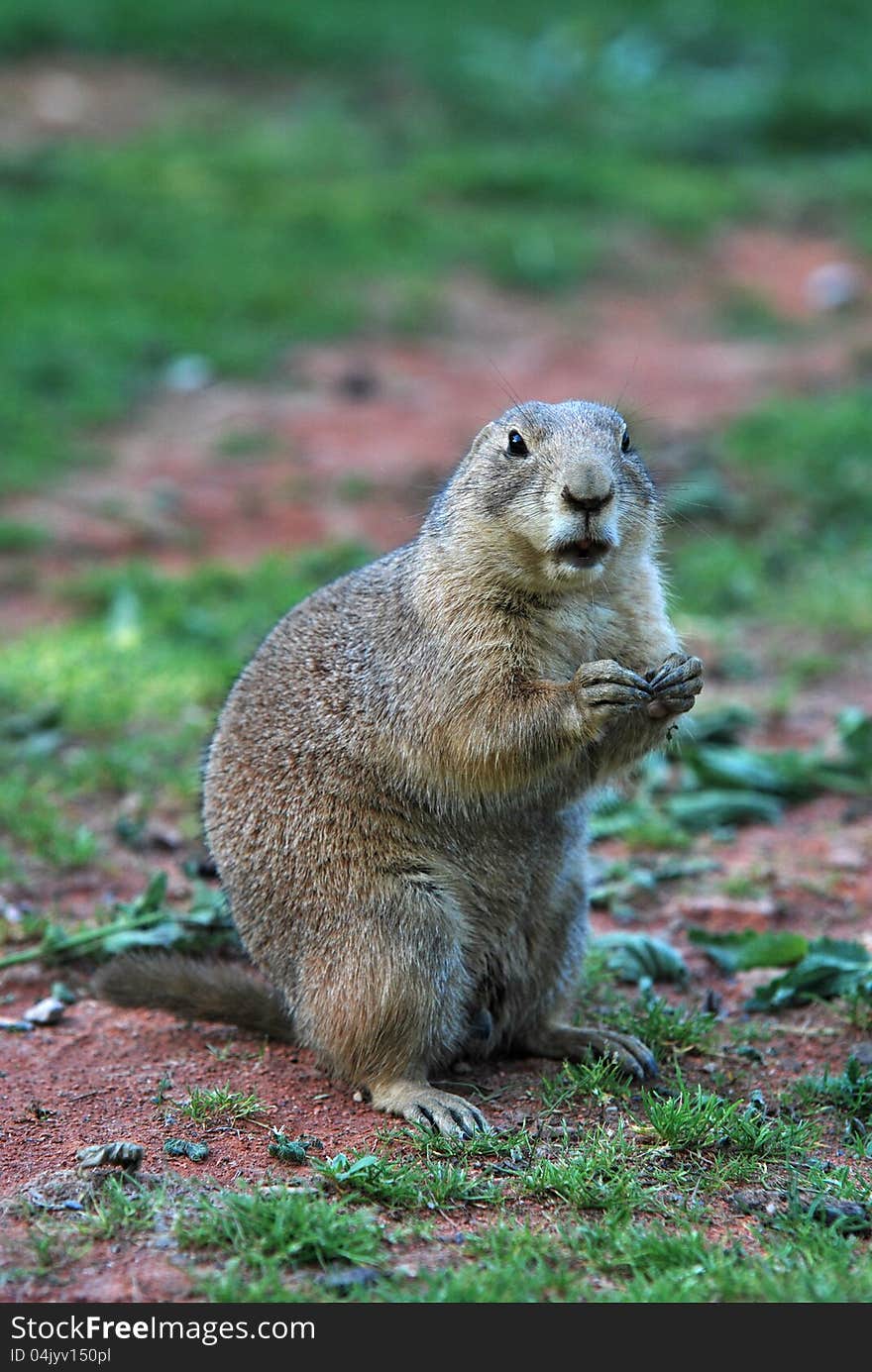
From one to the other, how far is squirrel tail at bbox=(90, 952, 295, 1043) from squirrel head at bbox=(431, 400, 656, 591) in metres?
1.20

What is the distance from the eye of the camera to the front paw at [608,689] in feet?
12.1

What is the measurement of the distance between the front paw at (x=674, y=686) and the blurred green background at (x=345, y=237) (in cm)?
209

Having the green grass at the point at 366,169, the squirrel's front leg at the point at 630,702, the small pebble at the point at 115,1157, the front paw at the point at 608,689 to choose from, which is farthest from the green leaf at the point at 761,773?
the green grass at the point at 366,169

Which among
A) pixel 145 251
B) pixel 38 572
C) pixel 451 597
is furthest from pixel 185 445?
pixel 451 597

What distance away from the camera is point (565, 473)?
370cm

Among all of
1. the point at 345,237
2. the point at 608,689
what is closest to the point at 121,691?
the point at 608,689

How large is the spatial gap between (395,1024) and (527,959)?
42 centimetres

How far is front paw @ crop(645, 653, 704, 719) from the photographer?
379cm

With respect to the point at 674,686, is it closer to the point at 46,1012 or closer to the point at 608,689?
the point at 608,689

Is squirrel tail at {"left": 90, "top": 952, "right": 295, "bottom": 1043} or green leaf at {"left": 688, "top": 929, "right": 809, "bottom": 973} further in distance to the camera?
green leaf at {"left": 688, "top": 929, "right": 809, "bottom": 973}

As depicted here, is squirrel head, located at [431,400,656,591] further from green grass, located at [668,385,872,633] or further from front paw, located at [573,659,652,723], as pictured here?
green grass, located at [668,385,872,633]

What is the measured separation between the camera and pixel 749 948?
15.3ft

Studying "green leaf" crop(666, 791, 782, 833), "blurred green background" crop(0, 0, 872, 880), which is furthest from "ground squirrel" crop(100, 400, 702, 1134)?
"green leaf" crop(666, 791, 782, 833)
